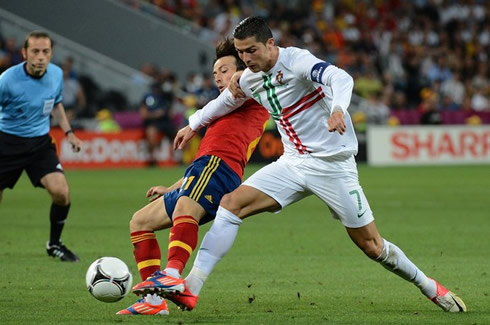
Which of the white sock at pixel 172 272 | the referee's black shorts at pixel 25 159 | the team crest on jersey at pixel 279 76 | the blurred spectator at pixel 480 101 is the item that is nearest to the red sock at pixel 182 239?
the white sock at pixel 172 272

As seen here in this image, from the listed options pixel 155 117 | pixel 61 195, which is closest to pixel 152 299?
pixel 61 195

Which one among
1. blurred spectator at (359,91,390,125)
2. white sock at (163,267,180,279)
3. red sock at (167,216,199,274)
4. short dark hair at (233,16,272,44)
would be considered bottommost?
blurred spectator at (359,91,390,125)

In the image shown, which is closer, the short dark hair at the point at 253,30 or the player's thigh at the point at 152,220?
the short dark hair at the point at 253,30

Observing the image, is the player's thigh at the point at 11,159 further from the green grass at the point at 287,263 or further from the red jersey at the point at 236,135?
the red jersey at the point at 236,135

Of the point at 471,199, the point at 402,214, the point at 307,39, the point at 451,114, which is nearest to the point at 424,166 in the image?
the point at 451,114

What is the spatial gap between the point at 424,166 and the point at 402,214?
10.5m

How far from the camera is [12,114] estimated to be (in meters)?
9.89

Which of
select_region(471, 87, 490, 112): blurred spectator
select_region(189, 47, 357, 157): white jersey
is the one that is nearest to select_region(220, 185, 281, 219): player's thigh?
select_region(189, 47, 357, 157): white jersey

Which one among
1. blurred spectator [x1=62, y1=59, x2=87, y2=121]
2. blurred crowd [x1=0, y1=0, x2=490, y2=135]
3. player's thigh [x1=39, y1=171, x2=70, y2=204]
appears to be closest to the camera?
player's thigh [x1=39, y1=171, x2=70, y2=204]

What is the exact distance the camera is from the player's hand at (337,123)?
5754mm

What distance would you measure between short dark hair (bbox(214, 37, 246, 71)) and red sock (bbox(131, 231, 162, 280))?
1.41 meters

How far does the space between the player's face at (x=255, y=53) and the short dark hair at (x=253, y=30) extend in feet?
0.08

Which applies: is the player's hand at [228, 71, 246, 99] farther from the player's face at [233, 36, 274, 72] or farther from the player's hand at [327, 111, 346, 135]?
the player's hand at [327, 111, 346, 135]

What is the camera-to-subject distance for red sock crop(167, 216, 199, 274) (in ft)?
20.9
